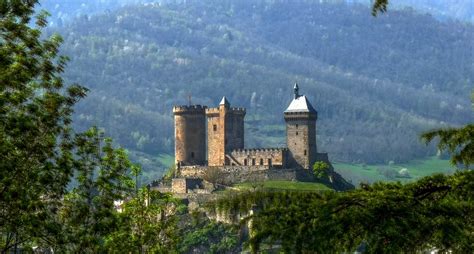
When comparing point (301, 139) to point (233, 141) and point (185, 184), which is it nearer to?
point (233, 141)

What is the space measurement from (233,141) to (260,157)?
542 centimetres

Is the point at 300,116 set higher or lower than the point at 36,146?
higher

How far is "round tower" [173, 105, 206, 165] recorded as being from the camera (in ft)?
479

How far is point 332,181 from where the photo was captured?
448 feet

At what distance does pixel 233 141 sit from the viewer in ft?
472

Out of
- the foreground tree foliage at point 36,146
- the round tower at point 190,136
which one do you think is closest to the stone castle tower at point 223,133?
the round tower at point 190,136

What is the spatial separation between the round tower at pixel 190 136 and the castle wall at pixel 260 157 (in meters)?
5.76

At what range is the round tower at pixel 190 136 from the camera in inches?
5743

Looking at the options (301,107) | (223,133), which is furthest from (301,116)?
(223,133)

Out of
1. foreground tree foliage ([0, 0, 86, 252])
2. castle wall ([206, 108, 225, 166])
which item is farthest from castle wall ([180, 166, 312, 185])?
foreground tree foliage ([0, 0, 86, 252])

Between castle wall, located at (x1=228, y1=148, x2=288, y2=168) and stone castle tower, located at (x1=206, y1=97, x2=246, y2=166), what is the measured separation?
4.77 feet

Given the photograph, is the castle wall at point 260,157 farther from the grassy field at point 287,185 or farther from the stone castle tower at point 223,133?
the grassy field at point 287,185

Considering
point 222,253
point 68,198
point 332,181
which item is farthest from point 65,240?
point 332,181

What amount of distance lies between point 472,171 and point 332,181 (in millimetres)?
116962
